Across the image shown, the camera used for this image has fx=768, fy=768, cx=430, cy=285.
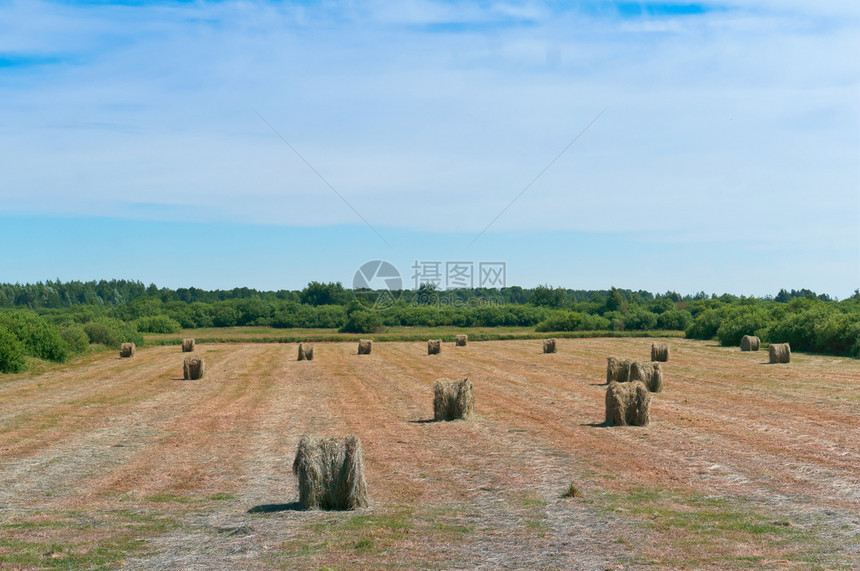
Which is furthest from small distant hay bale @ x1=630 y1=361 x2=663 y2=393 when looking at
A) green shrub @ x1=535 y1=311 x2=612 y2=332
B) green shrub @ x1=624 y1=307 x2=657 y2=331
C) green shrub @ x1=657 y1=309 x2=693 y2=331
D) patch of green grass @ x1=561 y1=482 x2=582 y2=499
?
green shrub @ x1=535 y1=311 x2=612 y2=332

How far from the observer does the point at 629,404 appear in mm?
18406

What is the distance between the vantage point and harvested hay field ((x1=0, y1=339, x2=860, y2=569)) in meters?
8.44

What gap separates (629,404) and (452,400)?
4.53 metres

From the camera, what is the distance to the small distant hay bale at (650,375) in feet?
84.7

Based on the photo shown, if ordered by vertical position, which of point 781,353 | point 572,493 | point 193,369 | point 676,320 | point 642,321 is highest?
point 676,320

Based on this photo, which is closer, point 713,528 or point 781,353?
point 713,528

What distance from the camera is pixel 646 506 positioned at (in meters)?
10.5

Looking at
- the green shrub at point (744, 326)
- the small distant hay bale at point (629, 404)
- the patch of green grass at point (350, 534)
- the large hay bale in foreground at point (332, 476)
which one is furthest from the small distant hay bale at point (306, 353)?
the patch of green grass at point (350, 534)

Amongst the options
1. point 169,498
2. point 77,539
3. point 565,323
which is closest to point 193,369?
point 169,498

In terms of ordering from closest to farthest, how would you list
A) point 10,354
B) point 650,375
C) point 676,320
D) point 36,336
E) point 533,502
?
point 533,502
point 650,375
point 10,354
point 36,336
point 676,320

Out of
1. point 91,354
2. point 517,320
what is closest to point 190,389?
point 91,354

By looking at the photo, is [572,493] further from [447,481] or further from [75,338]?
[75,338]

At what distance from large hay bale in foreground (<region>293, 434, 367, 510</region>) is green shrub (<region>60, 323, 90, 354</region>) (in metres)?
43.9

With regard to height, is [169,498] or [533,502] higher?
[533,502]
